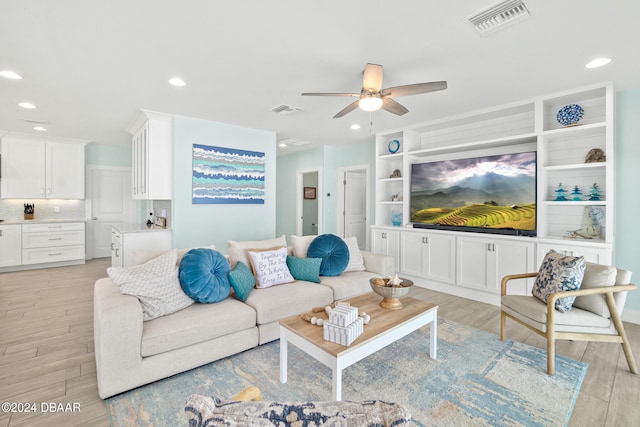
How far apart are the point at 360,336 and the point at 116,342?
152 cm

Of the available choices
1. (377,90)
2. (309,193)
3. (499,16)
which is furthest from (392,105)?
(309,193)

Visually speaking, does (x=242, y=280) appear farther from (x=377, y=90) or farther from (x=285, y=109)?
(x=285, y=109)

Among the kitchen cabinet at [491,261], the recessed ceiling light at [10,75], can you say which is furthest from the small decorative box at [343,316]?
the recessed ceiling light at [10,75]

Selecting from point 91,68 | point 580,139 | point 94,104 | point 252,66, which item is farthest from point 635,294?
point 94,104

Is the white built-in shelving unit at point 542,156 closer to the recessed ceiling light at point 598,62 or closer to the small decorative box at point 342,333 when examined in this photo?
the recessed ceiling light at point 598,62

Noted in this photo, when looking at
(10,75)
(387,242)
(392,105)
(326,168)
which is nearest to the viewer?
(392,105)

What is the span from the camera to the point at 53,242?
5.72m

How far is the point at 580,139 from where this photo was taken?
3502 mm

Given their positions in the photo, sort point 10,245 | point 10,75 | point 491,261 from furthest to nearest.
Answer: point 10,245 < point 491,261 < point 10,75

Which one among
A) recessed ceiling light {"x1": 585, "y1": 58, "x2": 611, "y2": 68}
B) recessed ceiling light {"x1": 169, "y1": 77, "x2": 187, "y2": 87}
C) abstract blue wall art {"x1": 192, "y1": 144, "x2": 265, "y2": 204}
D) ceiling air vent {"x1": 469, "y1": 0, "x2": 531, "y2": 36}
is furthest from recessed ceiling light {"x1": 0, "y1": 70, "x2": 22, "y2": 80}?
recessed ceiling light {"x1": 585, "y1": 58, "x2": 611, "y2": 68}

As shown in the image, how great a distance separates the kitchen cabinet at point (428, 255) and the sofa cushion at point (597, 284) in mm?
1735

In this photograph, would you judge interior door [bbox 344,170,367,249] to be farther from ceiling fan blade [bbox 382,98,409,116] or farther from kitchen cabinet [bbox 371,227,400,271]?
ceiling fan blade [bbox 382,98,409,116]

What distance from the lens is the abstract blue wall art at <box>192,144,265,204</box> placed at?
4395 mm

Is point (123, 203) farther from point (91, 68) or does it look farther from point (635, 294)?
point (635, 294)
